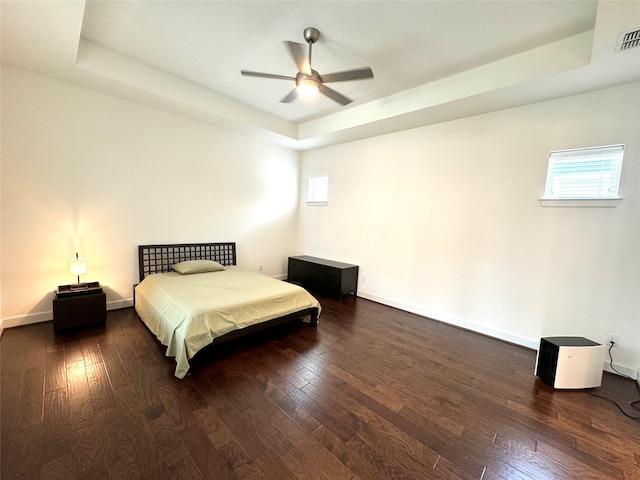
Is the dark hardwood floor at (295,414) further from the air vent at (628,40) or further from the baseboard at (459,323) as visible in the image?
the air vent at (628,40)

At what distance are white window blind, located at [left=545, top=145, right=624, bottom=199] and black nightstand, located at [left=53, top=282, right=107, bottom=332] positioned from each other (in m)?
5.26

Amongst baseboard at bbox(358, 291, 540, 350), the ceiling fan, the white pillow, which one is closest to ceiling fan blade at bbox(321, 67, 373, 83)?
the ceiling fan

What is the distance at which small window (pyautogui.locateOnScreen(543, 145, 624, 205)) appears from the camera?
2.57m

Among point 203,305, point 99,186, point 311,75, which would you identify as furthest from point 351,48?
point 99,186

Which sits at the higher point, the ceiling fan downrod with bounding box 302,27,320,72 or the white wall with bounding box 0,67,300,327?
the ceiling fan downrod with bounding box 302,27,320,72

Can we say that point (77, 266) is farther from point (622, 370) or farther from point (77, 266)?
point (622, 370)

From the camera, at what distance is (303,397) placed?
6.76 feet

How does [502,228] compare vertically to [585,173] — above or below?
below

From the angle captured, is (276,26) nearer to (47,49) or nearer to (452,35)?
(452,35)

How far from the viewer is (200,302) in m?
2.59

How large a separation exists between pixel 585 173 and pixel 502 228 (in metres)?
0.90

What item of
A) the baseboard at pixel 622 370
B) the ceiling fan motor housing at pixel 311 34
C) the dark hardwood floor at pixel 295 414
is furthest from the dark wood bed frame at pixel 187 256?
the baseboard at pixel 622 370

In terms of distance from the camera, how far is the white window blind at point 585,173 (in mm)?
2572

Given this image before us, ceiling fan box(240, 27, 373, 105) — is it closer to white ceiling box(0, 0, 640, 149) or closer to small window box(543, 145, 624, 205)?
white ceiling box(0, 0, 640, 149)
